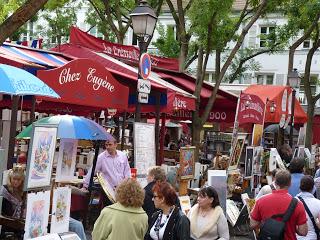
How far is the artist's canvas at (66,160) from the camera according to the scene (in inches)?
294

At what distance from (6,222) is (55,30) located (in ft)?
87.0

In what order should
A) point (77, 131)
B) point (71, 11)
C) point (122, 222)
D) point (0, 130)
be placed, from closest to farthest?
point (122, 222) < point (77, 131) < point (0, 130) < point (71, 11)

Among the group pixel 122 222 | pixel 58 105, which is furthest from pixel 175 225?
pixel 58 105

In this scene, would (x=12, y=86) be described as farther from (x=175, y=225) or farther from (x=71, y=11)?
(x=71, y=11)

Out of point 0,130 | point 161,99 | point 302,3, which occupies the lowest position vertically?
point 0,130

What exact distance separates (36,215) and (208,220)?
1869 millimetres

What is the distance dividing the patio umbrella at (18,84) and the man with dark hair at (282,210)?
3.02 metres

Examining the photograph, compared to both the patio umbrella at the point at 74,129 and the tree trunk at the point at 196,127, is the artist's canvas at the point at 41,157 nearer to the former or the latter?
the patio umbrella at the point at 74,129

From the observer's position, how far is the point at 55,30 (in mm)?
32250

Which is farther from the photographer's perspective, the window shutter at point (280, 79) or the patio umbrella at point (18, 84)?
the window shutter at point (280, 79)

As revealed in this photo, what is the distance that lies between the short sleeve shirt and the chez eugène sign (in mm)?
3685

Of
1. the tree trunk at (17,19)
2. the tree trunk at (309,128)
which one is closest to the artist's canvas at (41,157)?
the tree trunk at (17,19)

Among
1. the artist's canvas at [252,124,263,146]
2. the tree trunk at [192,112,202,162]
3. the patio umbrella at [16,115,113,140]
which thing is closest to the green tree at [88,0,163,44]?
the tree trunk at [192,112,202,162]

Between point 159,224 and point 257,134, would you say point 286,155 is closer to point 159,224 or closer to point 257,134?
point 257,134
